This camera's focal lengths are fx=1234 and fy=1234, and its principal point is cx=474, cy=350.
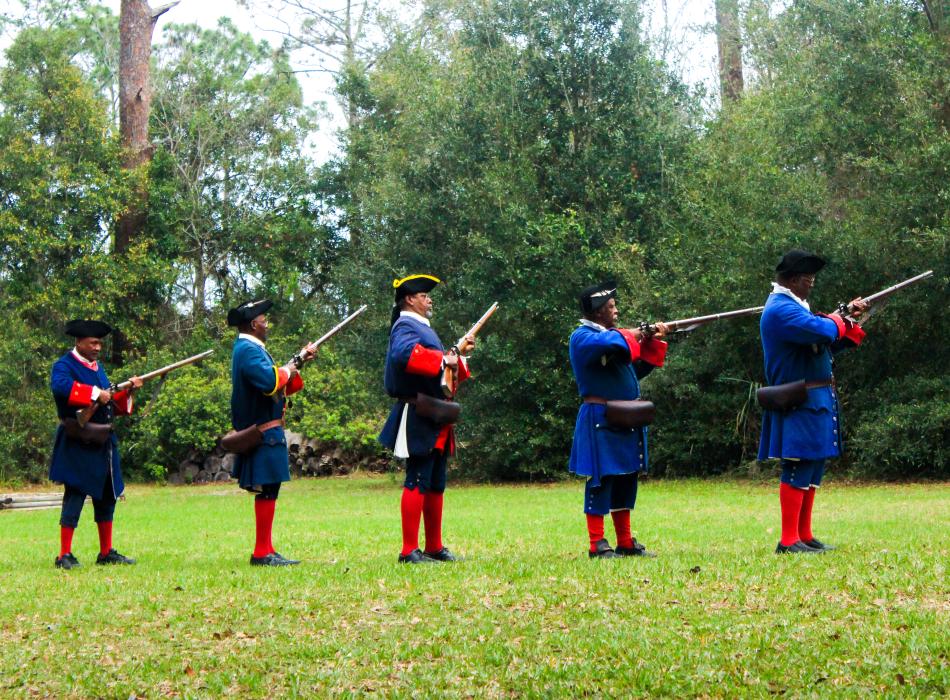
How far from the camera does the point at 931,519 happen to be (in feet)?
42.3

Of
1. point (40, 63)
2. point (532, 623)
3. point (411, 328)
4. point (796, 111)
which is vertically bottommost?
point (532, 623)

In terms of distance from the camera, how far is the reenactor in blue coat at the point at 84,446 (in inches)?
426

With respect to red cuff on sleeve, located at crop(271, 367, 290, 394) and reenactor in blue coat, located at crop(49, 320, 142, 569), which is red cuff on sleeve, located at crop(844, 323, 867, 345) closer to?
red cuff on sleeve, located at crop(271, 367, 290, 394)

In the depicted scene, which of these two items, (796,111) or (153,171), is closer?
(796,111)

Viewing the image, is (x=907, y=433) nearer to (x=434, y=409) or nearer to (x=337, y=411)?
(x=434, y=409)

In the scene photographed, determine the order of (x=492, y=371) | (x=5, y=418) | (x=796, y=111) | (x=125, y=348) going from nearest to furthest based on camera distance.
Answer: (x=796, y=111)
(x=492, y=371)
(x=5, y=418)
(x=125, y=348)

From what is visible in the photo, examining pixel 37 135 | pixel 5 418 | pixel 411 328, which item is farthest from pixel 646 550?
pixel 37 135

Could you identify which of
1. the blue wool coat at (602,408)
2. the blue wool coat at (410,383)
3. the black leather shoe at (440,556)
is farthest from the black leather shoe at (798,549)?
the blue wool coat at (410,383)

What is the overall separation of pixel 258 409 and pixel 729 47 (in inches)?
925

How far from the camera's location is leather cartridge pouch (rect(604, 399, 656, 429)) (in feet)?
30.9

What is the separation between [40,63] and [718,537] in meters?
23.7

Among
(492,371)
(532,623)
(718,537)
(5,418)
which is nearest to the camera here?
(532,623)

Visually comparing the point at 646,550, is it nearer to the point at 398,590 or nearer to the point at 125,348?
the point at 398,590

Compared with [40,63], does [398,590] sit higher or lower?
lower
